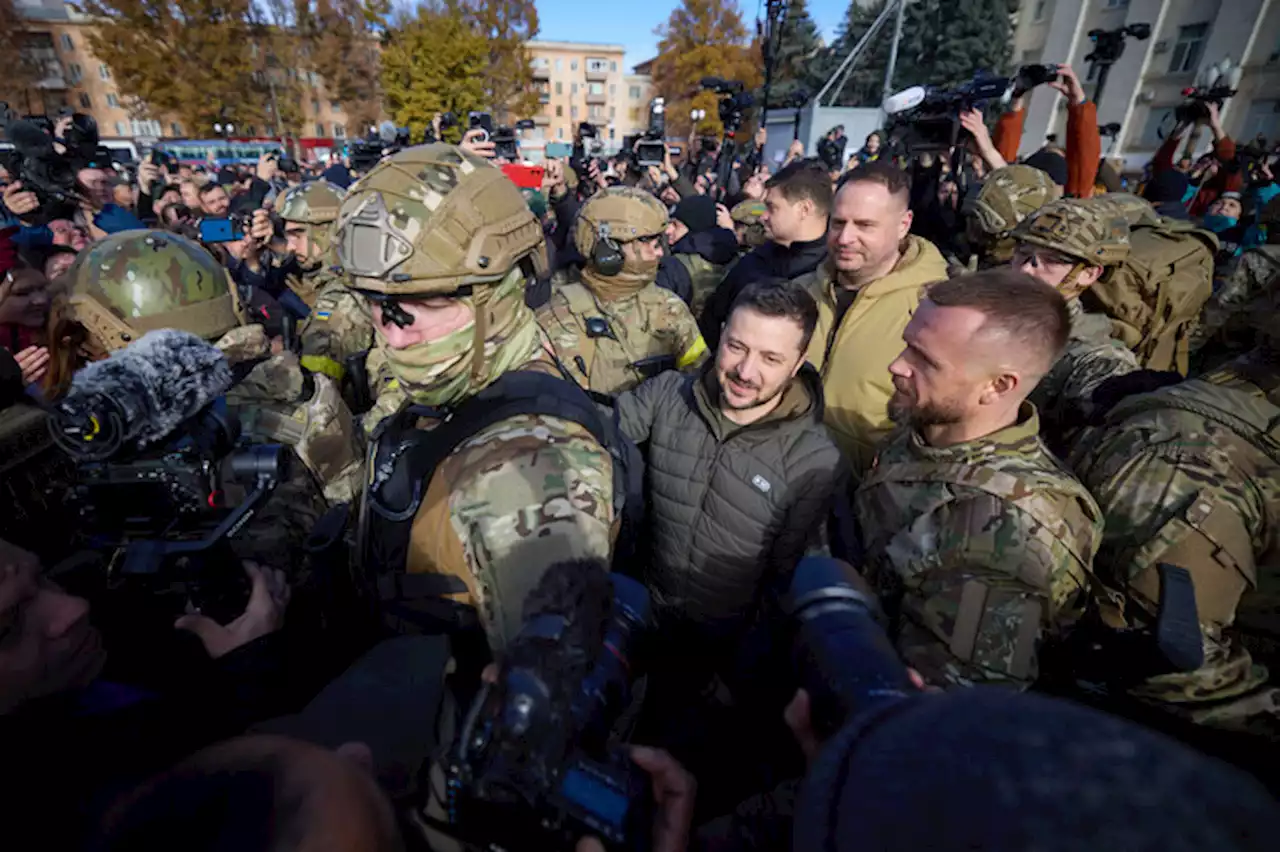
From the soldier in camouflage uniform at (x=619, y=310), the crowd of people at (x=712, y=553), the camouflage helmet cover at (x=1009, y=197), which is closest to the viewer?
the crowd of people at (x=712, y=553)

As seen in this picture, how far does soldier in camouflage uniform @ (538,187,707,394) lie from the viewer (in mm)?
4742

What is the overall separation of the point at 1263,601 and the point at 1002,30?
4434 centimetres

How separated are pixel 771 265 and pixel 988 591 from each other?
3.97 m

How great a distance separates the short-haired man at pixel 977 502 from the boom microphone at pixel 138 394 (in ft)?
8.71

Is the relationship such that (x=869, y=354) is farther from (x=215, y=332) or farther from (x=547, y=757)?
(x=215, y=332)

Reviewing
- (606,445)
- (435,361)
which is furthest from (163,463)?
(606,445)

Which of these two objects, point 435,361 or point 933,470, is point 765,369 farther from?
point 435,361

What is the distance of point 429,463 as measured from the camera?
6.03 feet

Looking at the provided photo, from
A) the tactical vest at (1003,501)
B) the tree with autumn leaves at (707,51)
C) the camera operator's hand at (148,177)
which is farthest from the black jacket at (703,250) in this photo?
the tree with autumn leaves at (707,51)

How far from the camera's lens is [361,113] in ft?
167

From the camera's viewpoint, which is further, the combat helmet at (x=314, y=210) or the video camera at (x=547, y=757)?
the combat helmet at (x=314, y=210)

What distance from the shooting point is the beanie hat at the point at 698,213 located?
7.74 metres

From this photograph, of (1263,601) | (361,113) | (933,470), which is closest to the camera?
(933,470)

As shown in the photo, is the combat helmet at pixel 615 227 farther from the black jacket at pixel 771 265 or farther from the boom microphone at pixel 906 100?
the boom microphone at pixel 906 100
